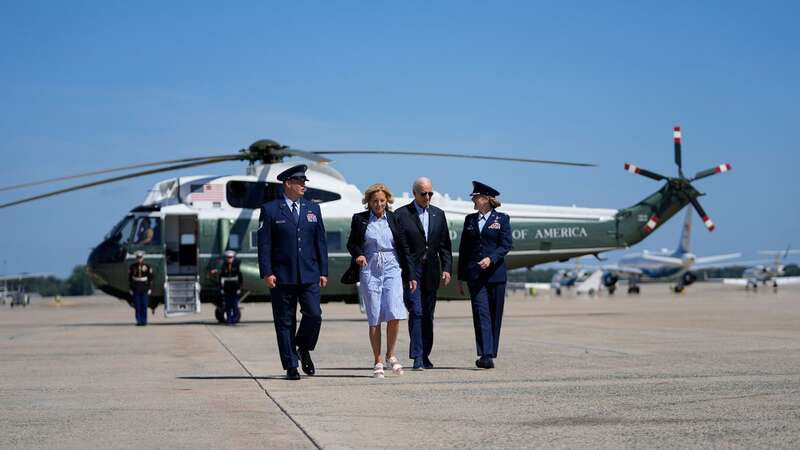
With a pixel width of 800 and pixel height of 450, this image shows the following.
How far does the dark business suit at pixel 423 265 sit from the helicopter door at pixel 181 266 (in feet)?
42.4

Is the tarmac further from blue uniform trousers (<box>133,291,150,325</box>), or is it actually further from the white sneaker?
blue uniform trousers (<box>133,291,150,325</box>)

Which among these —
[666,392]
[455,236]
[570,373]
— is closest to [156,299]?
[455,236]

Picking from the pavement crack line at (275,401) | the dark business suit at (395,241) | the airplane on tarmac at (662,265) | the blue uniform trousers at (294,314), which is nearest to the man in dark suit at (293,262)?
the blue uniform trousers at (294,314)

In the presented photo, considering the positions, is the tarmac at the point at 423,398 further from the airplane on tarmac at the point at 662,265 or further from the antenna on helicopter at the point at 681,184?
the airplane on tarmac at the point at 662,265

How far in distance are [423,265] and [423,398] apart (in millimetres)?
2801

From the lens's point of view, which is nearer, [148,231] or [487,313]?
[487,313]

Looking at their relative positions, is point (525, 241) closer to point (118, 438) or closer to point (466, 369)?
point (466, 369)

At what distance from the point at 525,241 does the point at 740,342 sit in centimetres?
1169

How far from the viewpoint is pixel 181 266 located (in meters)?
23.8

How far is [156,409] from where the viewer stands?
7.25 meters

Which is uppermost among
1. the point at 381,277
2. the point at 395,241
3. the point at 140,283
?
the point at 395,241

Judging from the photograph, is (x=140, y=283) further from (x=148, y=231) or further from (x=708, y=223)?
(x=708, y=223)

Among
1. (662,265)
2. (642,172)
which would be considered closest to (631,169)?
(642,172)

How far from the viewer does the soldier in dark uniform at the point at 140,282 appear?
74.4 ft
